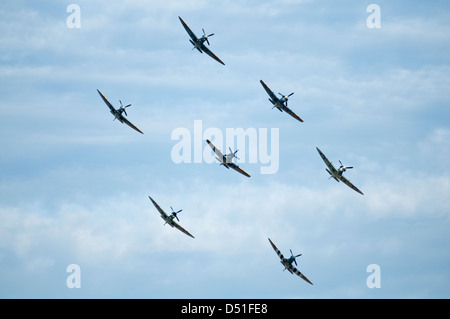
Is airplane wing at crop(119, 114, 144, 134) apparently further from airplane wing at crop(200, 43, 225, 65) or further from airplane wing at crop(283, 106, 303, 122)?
airplane wing at crop(283, 106, 303, 122)

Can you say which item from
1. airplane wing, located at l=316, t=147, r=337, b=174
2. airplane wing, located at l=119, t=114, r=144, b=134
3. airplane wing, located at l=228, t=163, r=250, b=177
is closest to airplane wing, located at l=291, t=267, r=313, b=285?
airplane wing, located at l=316, t=147, r=337, b=174

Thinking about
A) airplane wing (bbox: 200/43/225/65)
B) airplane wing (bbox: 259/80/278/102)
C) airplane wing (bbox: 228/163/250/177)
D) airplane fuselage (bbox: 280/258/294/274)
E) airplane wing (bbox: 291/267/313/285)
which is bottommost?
airplane wing (bbox: 291/267/313/285)

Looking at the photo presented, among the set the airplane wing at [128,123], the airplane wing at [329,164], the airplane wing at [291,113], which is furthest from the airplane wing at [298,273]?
the airplane wing at [128,123]

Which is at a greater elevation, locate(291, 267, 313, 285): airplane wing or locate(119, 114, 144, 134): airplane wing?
locate(119, 114, 144, 134): airplane wing

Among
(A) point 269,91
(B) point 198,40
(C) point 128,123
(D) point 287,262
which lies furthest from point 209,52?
(D) point 287,262

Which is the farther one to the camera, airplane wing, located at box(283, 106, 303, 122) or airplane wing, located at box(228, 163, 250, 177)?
airplane wing, located at box(283, 106, 303, 122)

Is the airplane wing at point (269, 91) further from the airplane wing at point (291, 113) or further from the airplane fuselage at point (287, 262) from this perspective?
the airplane fuselage at point (287, 262)

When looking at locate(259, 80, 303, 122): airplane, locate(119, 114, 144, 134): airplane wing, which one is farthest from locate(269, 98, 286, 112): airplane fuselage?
locate(119, 114, 144, 134): airplane wing

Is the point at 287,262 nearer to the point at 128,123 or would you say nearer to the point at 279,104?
the point at 279,104
